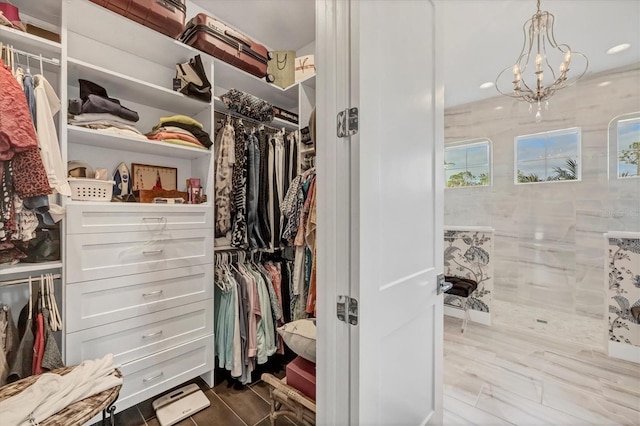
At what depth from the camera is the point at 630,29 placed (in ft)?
7.02

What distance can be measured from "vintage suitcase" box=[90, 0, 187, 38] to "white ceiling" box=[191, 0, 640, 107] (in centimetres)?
56

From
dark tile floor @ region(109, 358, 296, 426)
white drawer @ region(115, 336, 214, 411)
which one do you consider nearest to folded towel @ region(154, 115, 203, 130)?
white drawer @ region(115, 336, 214, 411)

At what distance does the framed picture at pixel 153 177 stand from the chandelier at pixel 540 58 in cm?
263

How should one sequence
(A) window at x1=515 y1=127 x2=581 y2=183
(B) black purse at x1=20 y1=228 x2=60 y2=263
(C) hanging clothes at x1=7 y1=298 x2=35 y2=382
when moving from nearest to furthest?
(C) hanging clothes at x1=7 y1=298 x2=35 y2=382
(B) black purse at x1=20 y1=228 x2=60 y2=263
(A) window at x1=515 y1=127 x2=581 y2=183

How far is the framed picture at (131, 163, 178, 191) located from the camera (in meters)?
1.79

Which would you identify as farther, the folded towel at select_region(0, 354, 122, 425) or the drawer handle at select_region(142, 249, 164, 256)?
the drawer handle at select_region(142, 249, 164, 256)

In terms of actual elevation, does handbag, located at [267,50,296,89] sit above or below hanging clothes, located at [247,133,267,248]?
above

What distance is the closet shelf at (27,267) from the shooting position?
120 cm

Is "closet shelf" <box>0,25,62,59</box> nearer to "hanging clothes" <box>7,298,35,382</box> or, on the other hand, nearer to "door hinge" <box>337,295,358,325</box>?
"hanging clothes" <box>7,298,35,382</box>

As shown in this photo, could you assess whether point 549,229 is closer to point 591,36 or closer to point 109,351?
point 591,36

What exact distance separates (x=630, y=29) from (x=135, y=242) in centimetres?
386

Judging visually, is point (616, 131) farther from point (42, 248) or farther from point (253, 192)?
point (42, 248)

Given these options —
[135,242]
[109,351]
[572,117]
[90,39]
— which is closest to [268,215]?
[135,242]

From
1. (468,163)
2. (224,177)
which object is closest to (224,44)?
(224,177)
